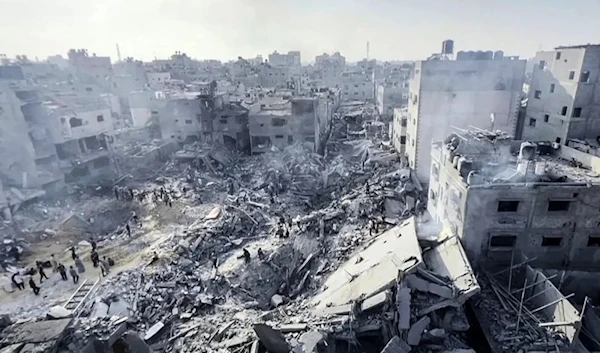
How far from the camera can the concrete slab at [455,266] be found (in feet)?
46.9

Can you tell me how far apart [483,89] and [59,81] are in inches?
2682

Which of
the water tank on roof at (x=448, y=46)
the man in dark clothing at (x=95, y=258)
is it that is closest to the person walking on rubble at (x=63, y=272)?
the man in dark clothing at (x=95, y=258)

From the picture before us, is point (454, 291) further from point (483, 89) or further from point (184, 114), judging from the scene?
point (184, 114)

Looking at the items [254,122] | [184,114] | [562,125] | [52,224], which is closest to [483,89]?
[562,125]

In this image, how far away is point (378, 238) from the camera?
21.0 metres

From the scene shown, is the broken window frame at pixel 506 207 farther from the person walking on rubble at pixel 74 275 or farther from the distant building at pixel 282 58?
the distant building at pixel 282 58

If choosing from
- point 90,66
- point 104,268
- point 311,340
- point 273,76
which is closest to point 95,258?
point 104,268

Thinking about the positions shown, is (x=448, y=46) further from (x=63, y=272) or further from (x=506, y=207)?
(x=63, y=272)

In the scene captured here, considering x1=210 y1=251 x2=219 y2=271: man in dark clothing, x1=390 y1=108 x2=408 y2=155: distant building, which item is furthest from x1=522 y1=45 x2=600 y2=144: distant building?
x1=210 y1=251 x2=219 y2=271: man in dark clothing

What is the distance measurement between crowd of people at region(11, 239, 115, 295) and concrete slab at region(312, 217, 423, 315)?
12195 mm

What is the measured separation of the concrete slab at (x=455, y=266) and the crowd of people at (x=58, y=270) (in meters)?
17.3

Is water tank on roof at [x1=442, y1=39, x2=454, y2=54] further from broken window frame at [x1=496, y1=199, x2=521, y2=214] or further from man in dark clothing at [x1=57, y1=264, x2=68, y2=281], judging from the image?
man in dark clothing at [x1=57, y1=264, x2=68, y2=281]

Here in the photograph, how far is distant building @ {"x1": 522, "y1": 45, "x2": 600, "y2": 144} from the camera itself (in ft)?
100.0

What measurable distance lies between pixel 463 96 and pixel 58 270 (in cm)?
3042
